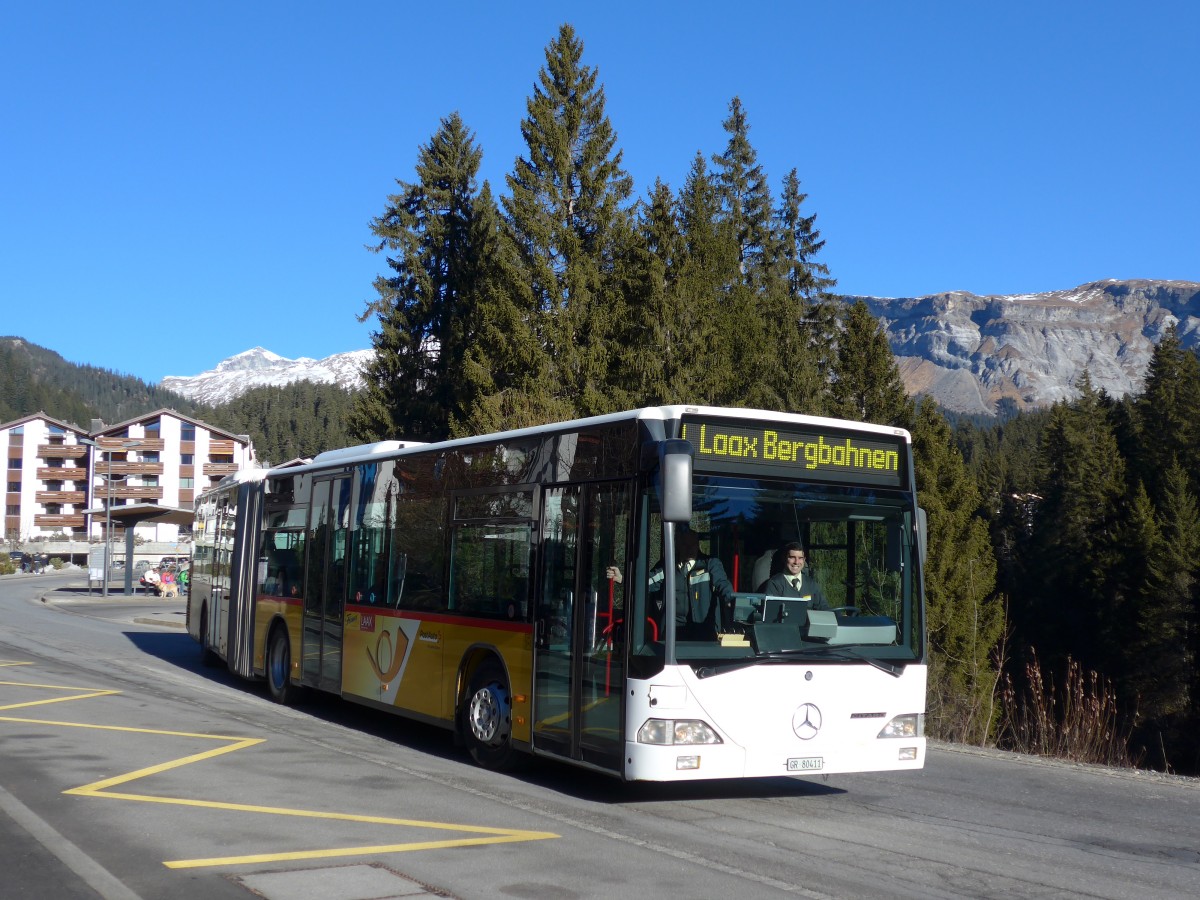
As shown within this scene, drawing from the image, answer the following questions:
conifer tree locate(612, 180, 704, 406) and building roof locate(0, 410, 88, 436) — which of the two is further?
building roof locate(0, 410, 88, 436)

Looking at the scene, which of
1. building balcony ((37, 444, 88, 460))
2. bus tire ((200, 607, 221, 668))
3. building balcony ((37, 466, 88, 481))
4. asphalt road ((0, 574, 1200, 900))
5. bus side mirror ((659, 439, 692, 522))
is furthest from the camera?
building balcony ((37, 466, 88, 481))

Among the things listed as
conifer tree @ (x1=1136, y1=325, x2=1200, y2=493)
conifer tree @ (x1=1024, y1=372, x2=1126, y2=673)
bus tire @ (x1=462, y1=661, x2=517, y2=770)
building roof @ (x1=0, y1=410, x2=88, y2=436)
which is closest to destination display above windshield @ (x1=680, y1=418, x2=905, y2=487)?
bus tire @ (x1=462, y1=661, x2=517, y2=770)

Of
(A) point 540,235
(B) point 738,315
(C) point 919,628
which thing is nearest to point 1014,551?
(B) point 738,315

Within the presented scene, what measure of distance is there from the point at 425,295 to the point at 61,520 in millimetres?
93788

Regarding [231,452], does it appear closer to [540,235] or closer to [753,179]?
[753,179]

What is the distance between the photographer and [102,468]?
393 feet

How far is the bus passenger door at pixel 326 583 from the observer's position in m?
14.0

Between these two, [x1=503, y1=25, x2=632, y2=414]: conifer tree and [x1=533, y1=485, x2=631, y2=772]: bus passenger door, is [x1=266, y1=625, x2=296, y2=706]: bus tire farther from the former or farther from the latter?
[x1=503, y1=25, x2=632, y2=414]: conifer tree

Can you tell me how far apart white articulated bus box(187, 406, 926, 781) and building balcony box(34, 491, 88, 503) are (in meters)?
127

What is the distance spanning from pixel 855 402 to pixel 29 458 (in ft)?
340

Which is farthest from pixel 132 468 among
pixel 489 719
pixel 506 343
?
pixel 489 719

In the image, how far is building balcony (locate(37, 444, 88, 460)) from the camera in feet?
414

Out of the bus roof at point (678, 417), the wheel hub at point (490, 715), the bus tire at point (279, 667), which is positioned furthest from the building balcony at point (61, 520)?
the wheel hub at point (490, 715)

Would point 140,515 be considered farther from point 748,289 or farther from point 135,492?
point 135,492
